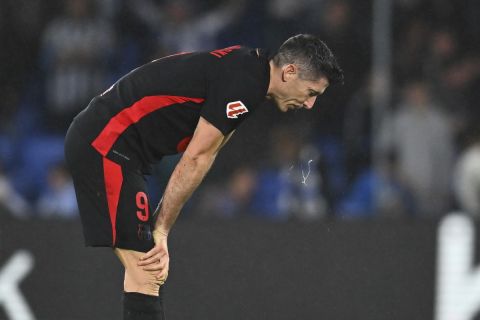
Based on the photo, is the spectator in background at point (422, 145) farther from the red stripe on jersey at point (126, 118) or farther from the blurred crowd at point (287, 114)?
the red stripe on jersey at point (126, 118)

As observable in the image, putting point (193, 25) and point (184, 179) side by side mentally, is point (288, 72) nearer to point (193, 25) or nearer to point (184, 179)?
point (184, 179)

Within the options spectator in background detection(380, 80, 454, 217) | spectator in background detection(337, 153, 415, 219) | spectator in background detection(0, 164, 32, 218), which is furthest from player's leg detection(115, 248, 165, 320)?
spectator in background detection(0, 164, 32, 218)

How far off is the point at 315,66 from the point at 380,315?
8.26ft

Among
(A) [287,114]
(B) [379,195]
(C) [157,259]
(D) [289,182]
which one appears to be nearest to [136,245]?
(C) [157,259]

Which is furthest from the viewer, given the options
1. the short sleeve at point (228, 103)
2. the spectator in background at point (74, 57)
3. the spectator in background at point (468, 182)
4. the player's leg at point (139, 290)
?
the spectator in background at point (74, 57)

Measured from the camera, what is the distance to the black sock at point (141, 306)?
4.93 m

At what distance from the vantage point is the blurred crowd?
23.6 feet

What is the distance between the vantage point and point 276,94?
4914mm

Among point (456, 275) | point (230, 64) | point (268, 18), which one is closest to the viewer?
point (230, 64)

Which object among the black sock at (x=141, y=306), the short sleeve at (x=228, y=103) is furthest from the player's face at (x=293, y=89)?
the black sock at (x=141, y=306)

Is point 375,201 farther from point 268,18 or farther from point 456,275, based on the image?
point 268,18

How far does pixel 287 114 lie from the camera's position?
24.7 feet

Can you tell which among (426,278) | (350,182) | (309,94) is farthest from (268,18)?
(309,94)

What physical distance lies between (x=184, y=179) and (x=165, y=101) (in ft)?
1.29
